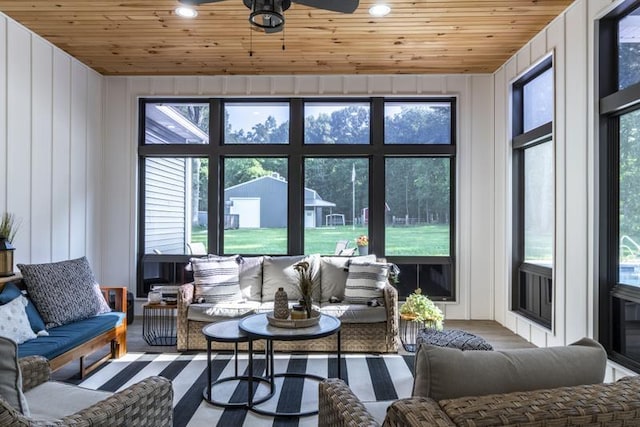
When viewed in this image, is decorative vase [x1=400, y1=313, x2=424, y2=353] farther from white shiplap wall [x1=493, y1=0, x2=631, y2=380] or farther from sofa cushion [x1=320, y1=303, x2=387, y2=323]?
white shiplap wall [x1=493, y1=0, x2=631, y2=380]

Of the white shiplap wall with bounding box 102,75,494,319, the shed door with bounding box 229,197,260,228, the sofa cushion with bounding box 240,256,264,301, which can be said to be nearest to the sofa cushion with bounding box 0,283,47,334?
the sofa cushion with bounding box 240,256,264,301

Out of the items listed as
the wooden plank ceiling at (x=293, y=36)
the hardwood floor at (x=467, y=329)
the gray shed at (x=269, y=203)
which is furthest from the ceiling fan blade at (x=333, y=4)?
the hardwood floor at (x=467, y=329)

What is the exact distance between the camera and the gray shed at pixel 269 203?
19.1 ft

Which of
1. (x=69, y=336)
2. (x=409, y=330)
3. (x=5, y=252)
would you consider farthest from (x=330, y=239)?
(x=5, y=252)

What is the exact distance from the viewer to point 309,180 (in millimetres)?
5824

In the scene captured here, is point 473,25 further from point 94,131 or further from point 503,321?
point 94,131

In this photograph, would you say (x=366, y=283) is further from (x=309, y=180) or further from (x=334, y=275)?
(x=309, y=180)

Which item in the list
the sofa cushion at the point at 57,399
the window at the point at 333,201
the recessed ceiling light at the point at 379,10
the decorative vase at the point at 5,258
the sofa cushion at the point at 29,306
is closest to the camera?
the sofa cushion at the point at 57,399

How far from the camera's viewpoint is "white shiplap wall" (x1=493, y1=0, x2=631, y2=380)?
11.8 feet

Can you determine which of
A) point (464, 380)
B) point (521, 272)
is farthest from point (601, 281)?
point (464, 380)

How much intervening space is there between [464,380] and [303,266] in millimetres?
2280

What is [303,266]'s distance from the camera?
3564mm

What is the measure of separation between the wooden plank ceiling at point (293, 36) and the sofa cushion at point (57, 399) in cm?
312

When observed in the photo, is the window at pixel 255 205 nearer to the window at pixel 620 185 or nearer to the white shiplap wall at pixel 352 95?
the white shiplap wall at pixel 352 95
